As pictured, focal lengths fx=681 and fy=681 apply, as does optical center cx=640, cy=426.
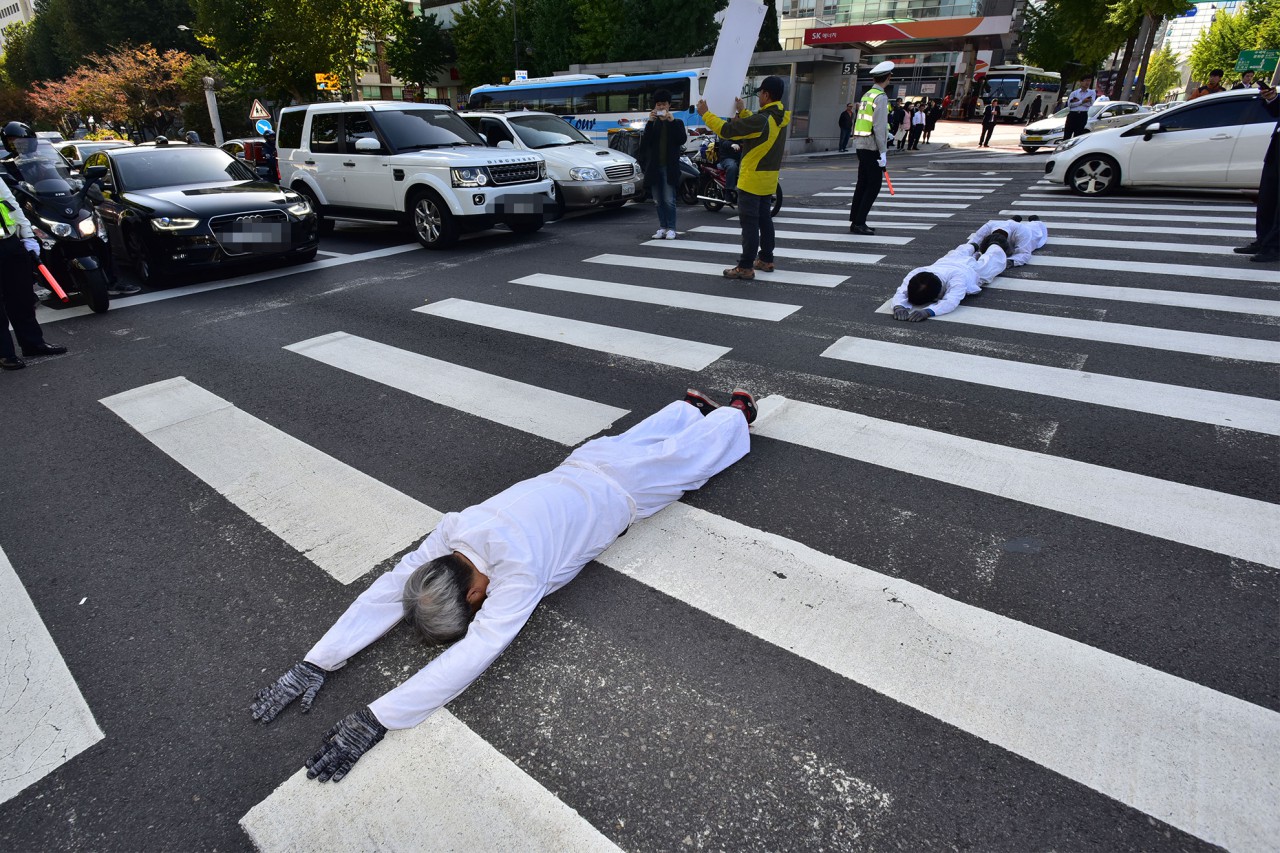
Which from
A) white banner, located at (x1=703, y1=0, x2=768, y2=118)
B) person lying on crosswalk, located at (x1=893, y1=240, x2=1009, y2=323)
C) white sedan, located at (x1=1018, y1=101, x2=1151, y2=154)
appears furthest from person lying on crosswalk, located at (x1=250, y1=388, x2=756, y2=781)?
white sedan, located at (x1=1018, y1=101, x2=1151, y2=154)

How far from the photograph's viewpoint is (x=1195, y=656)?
2.44 m

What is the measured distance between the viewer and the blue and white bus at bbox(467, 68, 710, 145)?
24.2 metres

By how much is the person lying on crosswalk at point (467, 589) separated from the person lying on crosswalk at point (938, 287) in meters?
4.08

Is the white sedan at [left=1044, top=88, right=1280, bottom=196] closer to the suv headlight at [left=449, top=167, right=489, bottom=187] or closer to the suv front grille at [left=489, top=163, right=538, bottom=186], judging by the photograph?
the suv front grille at [left=489, top=163, right=538, bottom=186]

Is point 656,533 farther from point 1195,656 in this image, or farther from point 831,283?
point 831,283

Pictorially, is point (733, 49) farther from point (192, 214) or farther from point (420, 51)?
point (420, 51)

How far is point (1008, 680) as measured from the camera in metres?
2.37

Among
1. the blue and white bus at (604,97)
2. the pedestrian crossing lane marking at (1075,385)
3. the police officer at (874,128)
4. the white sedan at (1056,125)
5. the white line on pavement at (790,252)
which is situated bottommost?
the pedestrian crossing lane marking at (1075,385)

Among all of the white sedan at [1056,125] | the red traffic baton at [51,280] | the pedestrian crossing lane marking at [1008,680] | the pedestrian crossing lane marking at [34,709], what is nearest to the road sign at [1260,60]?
the white sedan at [1056,125]

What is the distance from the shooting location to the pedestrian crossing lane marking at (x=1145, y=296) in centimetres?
619

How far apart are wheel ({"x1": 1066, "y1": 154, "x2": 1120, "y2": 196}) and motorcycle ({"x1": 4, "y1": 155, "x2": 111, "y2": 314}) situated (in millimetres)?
15074

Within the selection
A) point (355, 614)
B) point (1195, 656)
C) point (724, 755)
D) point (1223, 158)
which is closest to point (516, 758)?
point (724, 755)

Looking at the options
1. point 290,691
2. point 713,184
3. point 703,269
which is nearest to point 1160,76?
point 713,184

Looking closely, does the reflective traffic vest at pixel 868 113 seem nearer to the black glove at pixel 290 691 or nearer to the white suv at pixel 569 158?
the white suv at pixel 569 158
